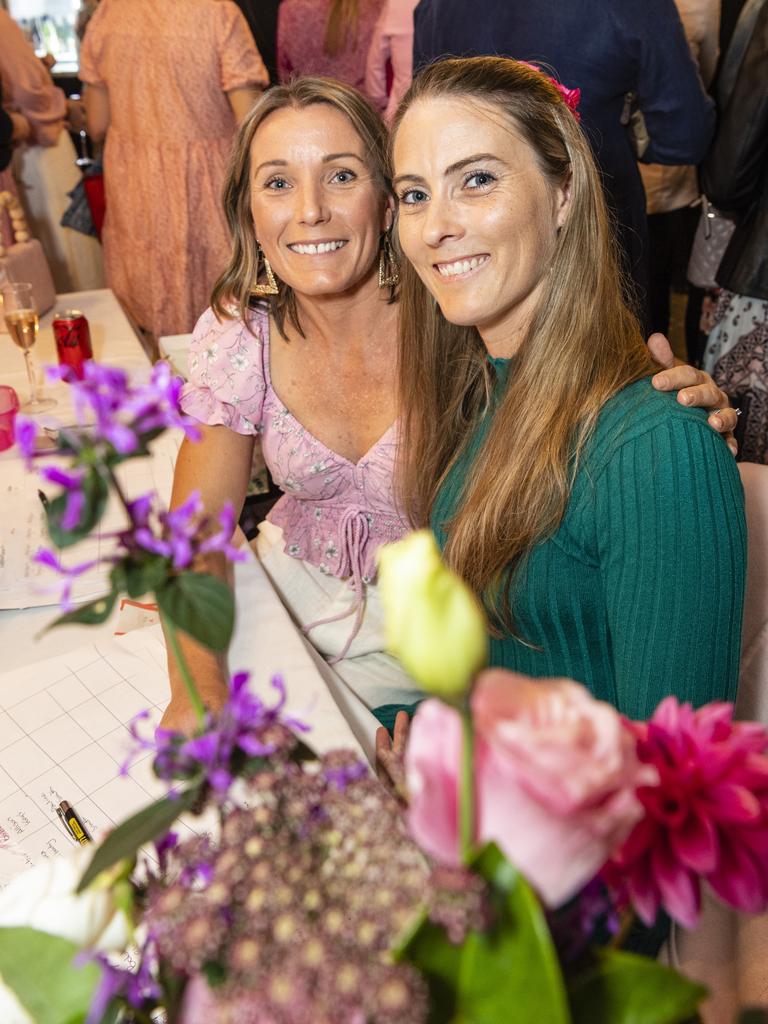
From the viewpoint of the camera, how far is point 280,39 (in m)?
3.13

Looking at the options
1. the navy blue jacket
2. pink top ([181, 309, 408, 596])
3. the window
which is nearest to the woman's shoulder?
pink top ([181, 309, 408, 596])

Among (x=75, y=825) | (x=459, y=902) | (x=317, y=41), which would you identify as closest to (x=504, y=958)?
(x=459, y=902)

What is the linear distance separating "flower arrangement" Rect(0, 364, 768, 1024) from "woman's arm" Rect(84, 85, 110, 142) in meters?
3.14

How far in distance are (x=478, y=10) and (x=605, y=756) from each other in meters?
2.05

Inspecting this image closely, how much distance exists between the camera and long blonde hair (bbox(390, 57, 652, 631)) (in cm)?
108

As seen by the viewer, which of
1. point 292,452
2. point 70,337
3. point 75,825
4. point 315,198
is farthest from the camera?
point 70,337

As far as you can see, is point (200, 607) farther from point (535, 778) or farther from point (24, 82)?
point (24, 82)

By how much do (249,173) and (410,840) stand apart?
1.35 metres

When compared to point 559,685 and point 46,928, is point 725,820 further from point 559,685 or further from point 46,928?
point 46,928

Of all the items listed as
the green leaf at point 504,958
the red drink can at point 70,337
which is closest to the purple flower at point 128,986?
the green leaf at point 504,958

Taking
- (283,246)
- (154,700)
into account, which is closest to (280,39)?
(283,246)

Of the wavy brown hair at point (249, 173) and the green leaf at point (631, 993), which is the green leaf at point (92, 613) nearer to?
the green leaf at point (631, 993)

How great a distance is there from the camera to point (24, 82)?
2939 mm

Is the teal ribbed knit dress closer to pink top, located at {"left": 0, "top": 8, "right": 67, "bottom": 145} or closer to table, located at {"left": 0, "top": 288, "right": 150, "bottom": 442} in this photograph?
table, located at {"left": 0, "top": 288, "right": 150, "bottom": 442}
